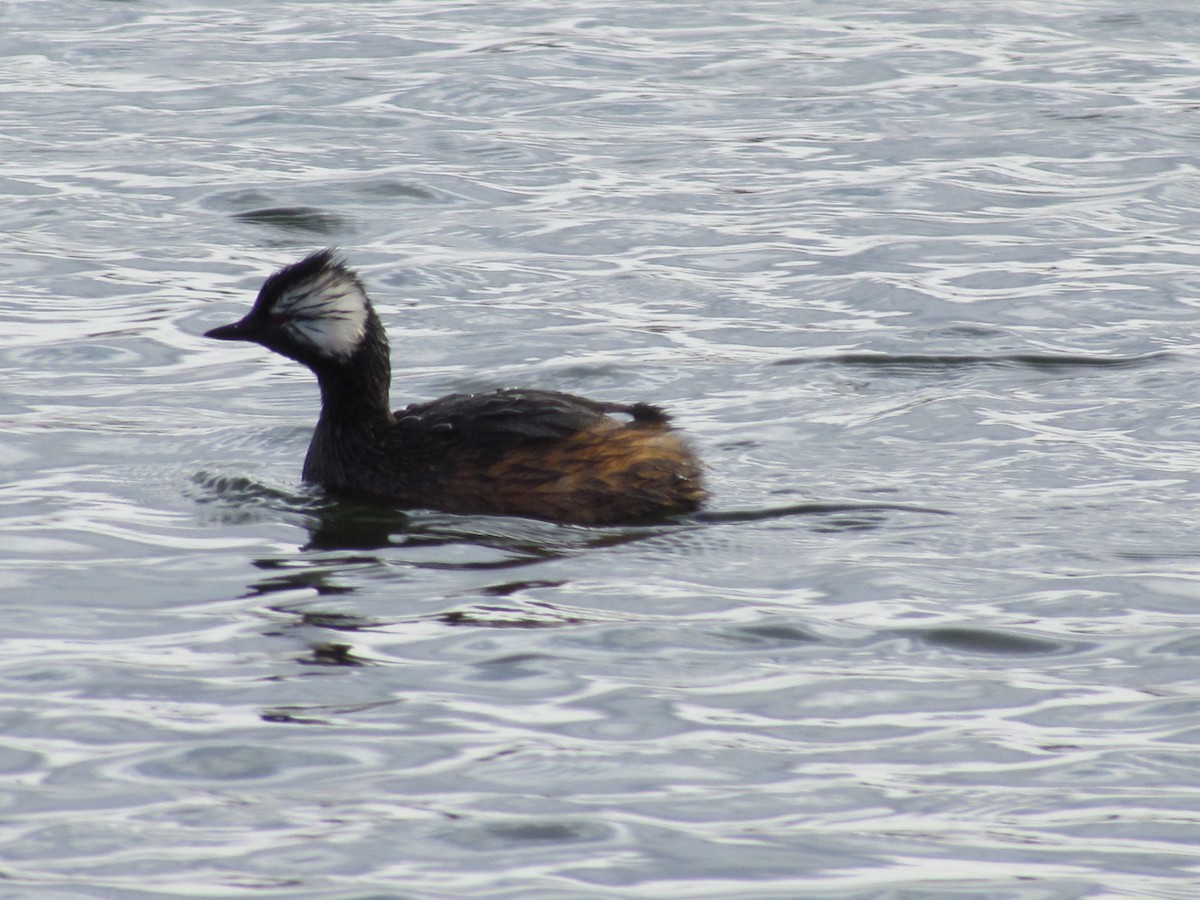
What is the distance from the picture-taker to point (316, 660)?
7250 mm

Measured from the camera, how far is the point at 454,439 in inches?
361

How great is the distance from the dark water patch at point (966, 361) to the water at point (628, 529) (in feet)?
0.11

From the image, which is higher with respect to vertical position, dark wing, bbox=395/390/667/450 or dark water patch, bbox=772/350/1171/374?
dark wing, bbox=395/390/667/450

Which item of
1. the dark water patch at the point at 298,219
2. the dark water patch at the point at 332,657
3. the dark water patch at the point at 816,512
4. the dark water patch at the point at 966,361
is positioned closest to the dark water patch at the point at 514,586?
the dark water patch at the point at 332,657

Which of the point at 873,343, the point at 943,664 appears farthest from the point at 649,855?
the point at 873,343

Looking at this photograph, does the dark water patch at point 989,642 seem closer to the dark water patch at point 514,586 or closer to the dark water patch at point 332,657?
the dark water patch at point 514,586

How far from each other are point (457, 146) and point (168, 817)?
36.3ft

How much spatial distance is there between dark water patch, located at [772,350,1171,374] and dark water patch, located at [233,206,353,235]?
427cm

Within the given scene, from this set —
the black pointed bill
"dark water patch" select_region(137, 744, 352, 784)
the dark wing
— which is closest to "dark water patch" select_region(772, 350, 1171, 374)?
the dark wing

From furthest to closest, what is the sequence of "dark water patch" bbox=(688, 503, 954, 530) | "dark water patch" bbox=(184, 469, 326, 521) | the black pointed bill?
the black pointed bill
"dark water patch" bbox=(184, 469, 326, 521)
"dark water patch" bbox=(688, 503, 954, 530)

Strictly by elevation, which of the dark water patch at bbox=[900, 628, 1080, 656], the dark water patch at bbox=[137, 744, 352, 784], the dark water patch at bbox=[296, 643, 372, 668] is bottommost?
the dark water patch at bbox=[900, 628, 1080, 656]

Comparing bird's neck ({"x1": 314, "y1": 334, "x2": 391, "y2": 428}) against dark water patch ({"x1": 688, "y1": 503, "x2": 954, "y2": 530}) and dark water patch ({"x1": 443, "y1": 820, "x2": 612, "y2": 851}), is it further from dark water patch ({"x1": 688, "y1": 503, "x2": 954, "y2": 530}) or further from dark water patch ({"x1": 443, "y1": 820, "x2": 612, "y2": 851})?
dark water patch ({"x1": 443, "y1": 820, "x2": 612, "y2": 851})

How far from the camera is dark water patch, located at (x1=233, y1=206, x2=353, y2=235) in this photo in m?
14.4

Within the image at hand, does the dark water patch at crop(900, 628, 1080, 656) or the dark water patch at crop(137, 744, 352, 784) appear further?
the dark water patch at crop(900, 628, 1080, 656)
